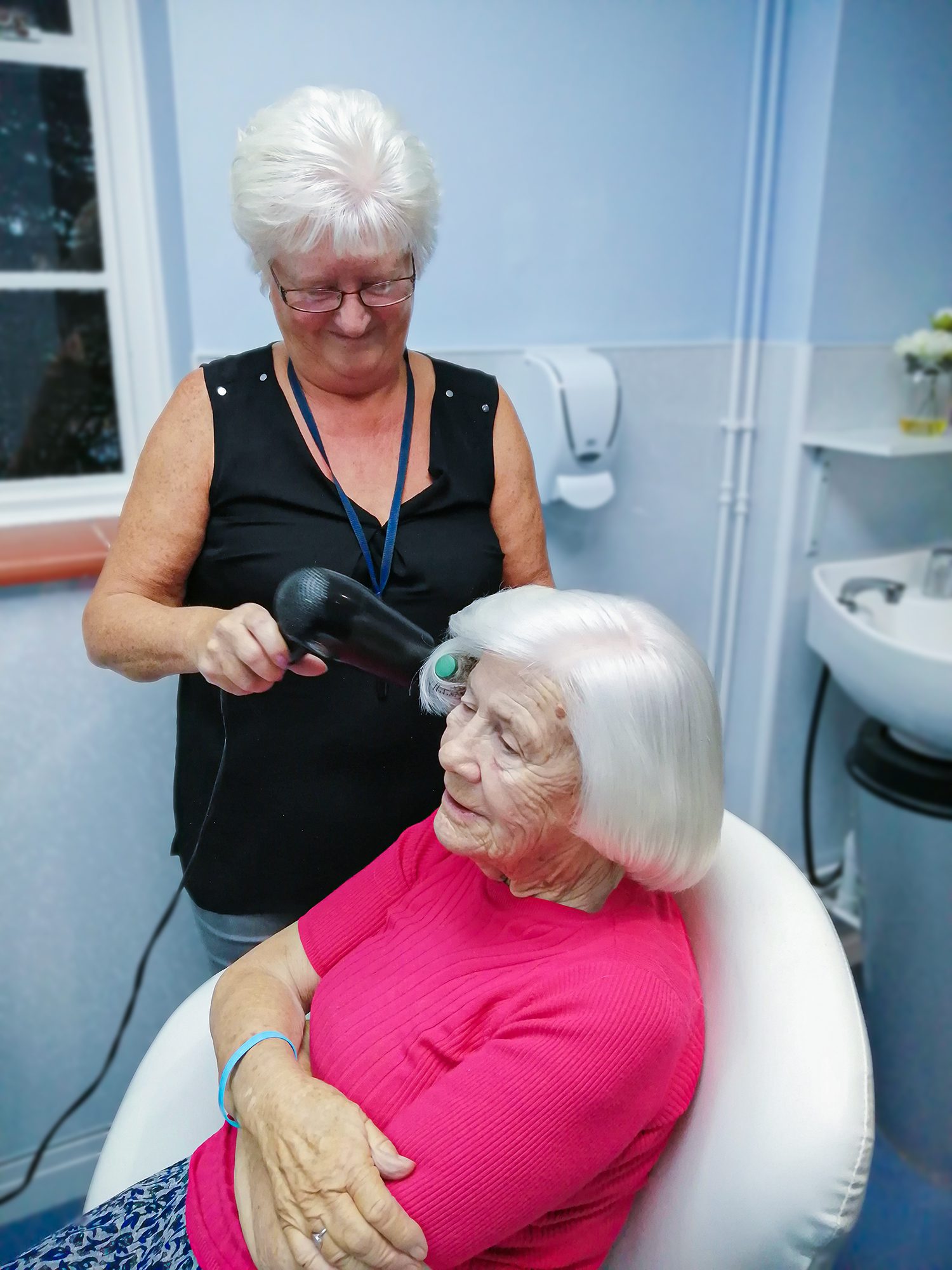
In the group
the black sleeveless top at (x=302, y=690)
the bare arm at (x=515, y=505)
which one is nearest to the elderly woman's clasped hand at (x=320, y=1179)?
the black sleeveless top at (x=302, y=690)

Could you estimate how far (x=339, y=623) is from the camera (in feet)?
3.25

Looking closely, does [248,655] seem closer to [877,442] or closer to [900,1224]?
[877,442]

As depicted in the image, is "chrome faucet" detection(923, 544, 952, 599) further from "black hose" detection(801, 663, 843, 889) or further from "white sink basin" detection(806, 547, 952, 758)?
"black hose" detection(801, 663, 843, 889)

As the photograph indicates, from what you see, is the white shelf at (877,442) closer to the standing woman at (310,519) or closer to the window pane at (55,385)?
the standing woman at (310,519)

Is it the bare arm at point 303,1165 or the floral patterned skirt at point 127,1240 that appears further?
the floral patterned skirt at point 127,1240

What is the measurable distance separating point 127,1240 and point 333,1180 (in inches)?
12.7

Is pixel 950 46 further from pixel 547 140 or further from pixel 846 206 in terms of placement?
pixel 547 140

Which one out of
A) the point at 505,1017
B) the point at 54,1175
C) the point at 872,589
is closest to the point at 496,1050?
the point at 505,1017

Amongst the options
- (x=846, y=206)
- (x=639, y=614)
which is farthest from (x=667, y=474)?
(x=639, y=614)

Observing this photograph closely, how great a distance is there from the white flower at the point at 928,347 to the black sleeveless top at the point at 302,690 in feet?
3.99

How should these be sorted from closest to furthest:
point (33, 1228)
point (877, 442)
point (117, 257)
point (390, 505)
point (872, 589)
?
A: point (390, 505) → point (117, 257) → point (33, 1228) → point (877, 442) → point (872, 589)

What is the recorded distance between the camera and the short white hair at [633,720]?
0.93m

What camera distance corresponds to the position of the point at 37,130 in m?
1.64

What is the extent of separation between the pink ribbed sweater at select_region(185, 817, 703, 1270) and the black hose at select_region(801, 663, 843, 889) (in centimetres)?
138
